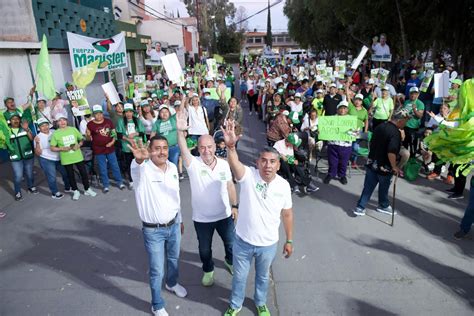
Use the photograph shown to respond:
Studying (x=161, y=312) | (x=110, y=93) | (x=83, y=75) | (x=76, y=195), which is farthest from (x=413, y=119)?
(x=83, y=75)

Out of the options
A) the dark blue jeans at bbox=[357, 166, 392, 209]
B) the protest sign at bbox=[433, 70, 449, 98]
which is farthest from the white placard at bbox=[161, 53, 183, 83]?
the protest sign at bbox=[433, 70, 449, 98]

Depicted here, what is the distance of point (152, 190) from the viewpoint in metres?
3.34

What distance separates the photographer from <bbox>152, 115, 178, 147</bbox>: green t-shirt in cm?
686

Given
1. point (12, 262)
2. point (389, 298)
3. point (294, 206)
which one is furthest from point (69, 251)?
point (389, 298)

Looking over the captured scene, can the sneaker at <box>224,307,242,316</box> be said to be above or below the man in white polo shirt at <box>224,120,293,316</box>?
below

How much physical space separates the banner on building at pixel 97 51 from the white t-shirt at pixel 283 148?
21.4ft

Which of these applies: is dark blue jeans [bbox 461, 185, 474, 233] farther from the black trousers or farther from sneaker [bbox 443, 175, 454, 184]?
the black trousers

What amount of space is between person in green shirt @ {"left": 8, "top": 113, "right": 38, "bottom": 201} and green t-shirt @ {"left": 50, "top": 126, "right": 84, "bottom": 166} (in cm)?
69

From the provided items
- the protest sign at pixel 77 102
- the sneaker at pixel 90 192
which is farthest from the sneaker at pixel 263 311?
the protest sign at pixel 77 102

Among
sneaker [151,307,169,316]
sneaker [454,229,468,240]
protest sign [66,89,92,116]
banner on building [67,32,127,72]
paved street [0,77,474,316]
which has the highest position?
banner on building [67,32,127,72]

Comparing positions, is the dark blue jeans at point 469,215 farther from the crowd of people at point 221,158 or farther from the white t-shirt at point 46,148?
the white t-shirt at point 46,148

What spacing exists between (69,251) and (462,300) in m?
5.00

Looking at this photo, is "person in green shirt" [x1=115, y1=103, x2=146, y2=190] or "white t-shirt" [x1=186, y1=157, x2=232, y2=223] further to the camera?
"person in green shirt" [x1=115, y1=103, x2=146, y2=190]

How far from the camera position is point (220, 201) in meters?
3.70
